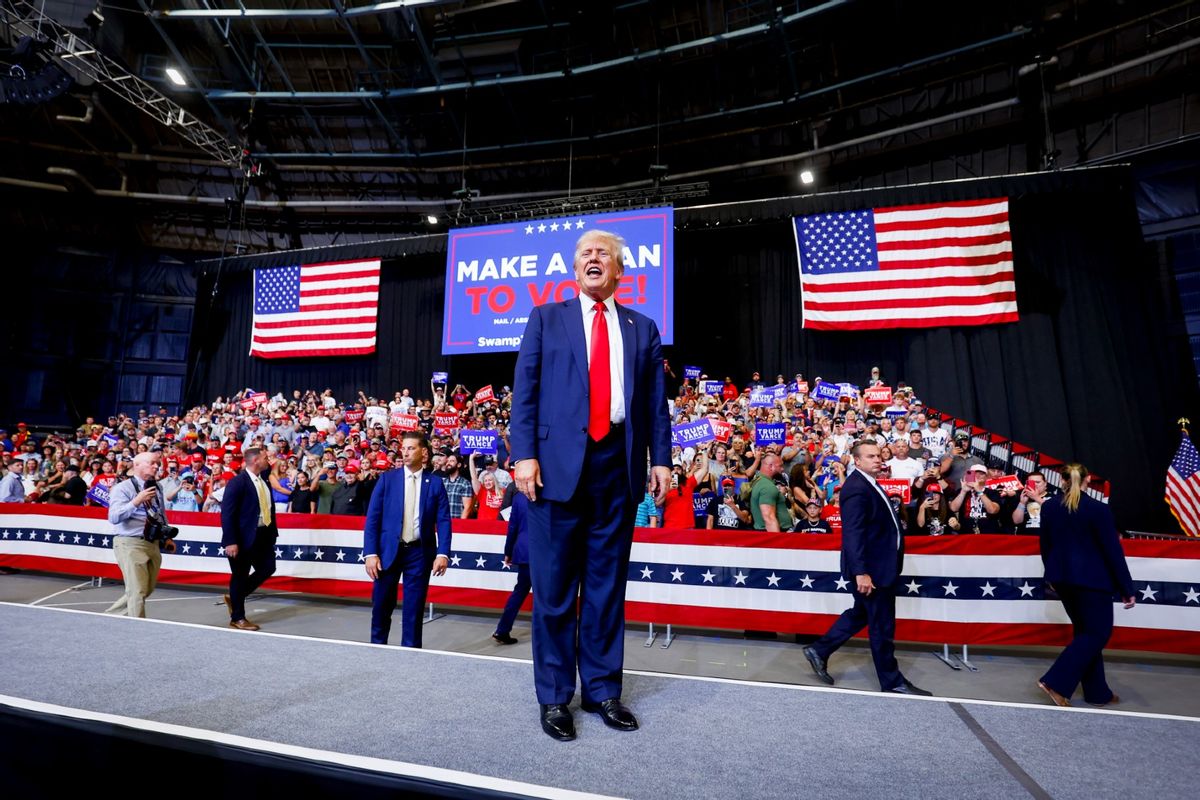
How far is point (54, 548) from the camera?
9055 millimetres

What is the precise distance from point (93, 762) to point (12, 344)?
23.4 m

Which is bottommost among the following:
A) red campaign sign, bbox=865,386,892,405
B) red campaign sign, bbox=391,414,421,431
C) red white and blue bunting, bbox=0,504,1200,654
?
red white and blue bunting, bbox=0,504,1200,654

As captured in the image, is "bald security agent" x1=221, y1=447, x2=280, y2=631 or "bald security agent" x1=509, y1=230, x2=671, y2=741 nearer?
"bald security agent" x1=509, y1=230, x2=671, y2=741

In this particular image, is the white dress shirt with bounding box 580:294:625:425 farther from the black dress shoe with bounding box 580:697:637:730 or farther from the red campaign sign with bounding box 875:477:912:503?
the red campaign sign with bounding box 875:477:912:503

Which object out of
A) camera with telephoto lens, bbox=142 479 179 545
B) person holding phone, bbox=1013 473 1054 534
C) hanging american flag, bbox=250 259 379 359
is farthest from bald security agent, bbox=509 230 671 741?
hanging american flag, bbox=250 259 379 359

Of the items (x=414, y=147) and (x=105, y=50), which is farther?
(x=414, y=147)

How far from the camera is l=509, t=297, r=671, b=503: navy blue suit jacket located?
213 cm

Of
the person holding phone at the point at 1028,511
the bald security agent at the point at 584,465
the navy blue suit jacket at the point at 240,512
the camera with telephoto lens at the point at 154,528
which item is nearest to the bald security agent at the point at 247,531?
the navy blue suit jacket at the point at 240,512

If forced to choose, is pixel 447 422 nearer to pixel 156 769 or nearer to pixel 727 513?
pixel 727 513

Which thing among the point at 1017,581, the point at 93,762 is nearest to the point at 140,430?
the point at 93,762

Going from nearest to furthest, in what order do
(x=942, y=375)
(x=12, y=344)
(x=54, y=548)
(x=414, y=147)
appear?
(x=54, y=548)
(x=942, y=375)
(x=414, y=147)
(x=12, y=344)

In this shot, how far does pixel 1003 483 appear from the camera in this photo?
21.0 ft

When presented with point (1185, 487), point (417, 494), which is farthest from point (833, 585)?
point (1185, 487)

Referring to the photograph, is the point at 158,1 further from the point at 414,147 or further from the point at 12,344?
the point at 12,344
